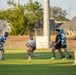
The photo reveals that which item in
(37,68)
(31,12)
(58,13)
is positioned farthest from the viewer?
(58,13)

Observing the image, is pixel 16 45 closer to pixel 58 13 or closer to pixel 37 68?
pixel 37 68

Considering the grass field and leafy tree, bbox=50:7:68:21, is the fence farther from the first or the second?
leafy tree, bbox=50:7:68:21

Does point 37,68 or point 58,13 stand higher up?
point 58,13

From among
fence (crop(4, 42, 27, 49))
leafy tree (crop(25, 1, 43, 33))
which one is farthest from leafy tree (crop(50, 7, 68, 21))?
fence (crop(4, 42, 27, 49))

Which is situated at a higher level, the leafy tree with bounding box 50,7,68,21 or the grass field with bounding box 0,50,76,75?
the leafy tree with bounding box 50,7,68,21

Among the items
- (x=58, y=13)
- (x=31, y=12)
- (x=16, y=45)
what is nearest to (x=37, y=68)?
(x=16, y=45)

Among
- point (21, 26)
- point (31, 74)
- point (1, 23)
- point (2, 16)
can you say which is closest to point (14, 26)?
point (21, 26)

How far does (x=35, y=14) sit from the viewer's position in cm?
10625

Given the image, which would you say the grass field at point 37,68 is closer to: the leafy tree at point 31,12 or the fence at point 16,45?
the fence at point 16,45

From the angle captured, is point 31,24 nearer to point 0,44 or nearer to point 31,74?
point 0,44

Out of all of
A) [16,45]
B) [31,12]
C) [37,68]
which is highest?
[31,12]

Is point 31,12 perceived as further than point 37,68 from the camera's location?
Yes

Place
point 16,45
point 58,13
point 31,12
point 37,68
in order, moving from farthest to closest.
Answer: point 58,13
point 31,12
point 16,45
point 37,68

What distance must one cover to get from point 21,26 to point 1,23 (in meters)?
15.2
